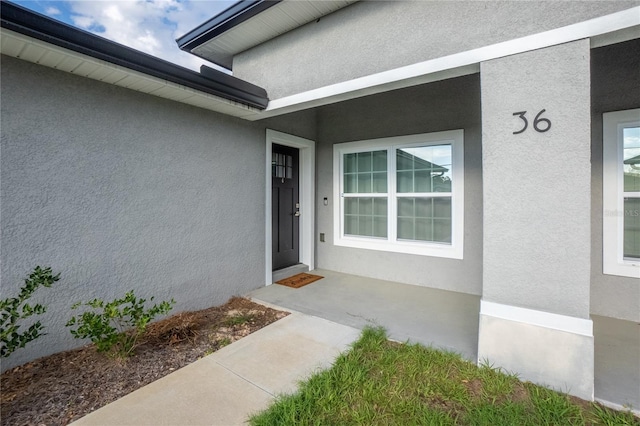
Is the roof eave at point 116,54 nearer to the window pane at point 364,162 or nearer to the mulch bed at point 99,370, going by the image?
the window pane at point 364,162

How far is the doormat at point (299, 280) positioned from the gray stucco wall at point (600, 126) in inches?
173

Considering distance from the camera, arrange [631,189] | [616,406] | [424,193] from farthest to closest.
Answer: [424,193]
[631,189]
[616,406]

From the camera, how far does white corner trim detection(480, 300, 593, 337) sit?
241 cm

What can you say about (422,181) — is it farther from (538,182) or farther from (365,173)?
(538,182)

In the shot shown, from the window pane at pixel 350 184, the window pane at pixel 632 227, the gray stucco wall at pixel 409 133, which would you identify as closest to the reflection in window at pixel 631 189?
the window pane at pixel 632 227

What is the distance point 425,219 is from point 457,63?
3078 mm

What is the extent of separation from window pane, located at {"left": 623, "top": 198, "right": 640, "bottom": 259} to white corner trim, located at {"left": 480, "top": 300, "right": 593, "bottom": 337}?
→ 2430 mm

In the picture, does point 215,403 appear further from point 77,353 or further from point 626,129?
point 626,129

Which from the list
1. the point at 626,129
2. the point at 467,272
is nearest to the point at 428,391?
the point at 467,272

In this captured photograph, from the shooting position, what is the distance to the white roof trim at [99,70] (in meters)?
2.52

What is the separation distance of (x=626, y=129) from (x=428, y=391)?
14.4 ft

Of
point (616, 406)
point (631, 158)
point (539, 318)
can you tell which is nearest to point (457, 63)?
point (539, 318)

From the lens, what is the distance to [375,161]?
19.6ft

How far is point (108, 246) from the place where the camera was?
134 inches
